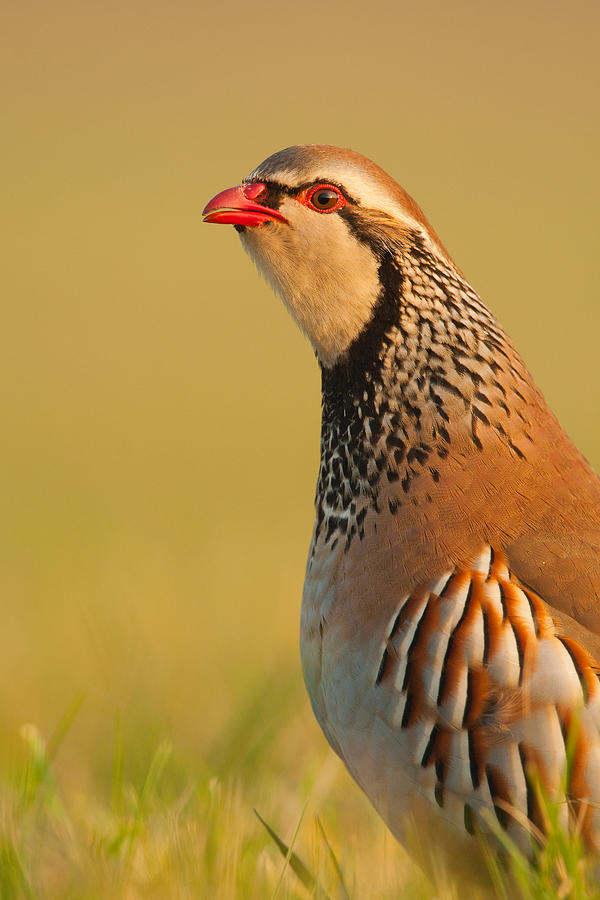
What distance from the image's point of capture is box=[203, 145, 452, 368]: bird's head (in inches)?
167

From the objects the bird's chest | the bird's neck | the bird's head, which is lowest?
the bird's chest

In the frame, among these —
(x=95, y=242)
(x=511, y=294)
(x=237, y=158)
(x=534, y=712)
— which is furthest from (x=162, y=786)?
(x=237, y=158)

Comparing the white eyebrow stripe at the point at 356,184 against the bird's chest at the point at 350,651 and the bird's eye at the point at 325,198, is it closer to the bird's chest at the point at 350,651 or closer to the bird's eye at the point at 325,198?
the bird's eye at the point at 325,198

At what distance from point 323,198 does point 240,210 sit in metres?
0.27

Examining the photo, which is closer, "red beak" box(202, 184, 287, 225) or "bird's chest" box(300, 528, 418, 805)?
"bird's chest" box(300, 528, 418, 805)

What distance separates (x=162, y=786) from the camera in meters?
4.29

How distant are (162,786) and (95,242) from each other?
21811 mm

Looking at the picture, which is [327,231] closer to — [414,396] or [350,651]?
[414,396]

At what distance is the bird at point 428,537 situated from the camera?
3.41m

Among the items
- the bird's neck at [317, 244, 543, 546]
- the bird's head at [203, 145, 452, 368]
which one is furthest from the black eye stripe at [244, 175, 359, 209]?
the bird's neck at [317, 244, 543, 546]

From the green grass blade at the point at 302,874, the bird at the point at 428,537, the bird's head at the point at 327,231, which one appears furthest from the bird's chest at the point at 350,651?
the bird's head at the point at 327,231

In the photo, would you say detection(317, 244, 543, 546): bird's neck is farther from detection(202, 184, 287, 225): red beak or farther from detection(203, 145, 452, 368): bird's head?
detection(202, 184, 287, 225): red beak

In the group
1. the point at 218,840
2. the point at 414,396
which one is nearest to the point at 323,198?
the point at 414,396

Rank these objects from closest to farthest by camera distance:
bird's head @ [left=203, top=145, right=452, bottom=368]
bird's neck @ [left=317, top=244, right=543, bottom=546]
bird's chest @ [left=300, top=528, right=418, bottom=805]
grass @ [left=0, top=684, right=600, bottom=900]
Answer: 1. grass @ [left=0, top=684, right=600, bottom=900]
2. bird's chest @ [left=300, top=528, right=418, bottom=805]
3. bird's neck @ [left=317, top=244, right=543, bottom=546]
4. bird's head @ [left=203, top=145, right=452, bottom=368]
